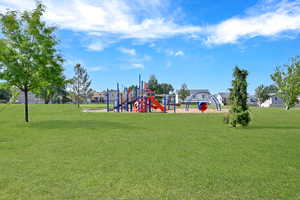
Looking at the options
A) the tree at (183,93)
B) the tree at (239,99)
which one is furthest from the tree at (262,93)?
the tree at (239,99)

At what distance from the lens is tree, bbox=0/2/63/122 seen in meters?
Result: 16.1

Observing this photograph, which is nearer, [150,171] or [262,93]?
[150,171]

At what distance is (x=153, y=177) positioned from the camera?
4.85 m

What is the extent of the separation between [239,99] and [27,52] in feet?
49.2

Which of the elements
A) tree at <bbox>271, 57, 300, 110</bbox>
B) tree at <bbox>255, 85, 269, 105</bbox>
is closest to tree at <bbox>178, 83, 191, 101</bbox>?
tree at <bbox>255, 85, 269, 105</bbox>

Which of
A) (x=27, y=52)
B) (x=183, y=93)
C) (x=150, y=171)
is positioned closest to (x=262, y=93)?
(x=183, y=93)

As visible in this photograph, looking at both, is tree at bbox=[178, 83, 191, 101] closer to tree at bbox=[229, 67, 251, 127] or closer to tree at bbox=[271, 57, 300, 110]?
tree at bbox=[271, 57, 300, 110]

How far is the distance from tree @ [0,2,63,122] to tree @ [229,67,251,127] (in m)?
13.0

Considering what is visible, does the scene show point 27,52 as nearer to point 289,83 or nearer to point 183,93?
point 289,83

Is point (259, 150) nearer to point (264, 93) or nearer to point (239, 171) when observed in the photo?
point (239, 171)

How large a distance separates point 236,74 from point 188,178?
10.9m

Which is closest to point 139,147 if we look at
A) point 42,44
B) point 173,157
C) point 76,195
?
point 173,157

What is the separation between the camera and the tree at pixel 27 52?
16.1 metres

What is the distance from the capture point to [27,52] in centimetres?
1683
